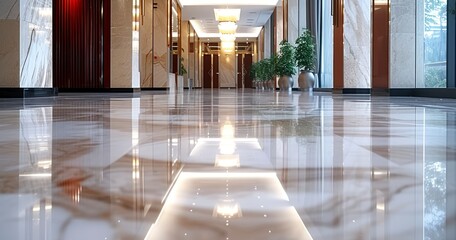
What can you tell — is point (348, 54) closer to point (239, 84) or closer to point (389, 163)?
point (389, 163)

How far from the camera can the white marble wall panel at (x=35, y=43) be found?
7.46 m

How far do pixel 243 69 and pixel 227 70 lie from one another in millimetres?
1464

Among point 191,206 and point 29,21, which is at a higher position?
point 29,21

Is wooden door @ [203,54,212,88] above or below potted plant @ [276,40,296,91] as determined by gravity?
above

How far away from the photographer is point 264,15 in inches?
1166

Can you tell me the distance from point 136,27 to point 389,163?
13238 millimetres

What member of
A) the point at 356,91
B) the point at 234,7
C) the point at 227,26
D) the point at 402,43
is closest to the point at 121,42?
the point at 356,91

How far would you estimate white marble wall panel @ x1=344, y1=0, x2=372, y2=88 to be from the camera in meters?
11.7

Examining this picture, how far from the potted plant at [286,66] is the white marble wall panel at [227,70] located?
29.9 metres

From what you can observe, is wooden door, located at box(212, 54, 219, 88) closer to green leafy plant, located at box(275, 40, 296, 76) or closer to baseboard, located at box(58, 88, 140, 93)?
green leafy plant, located at box(275, 40, 296, 76)

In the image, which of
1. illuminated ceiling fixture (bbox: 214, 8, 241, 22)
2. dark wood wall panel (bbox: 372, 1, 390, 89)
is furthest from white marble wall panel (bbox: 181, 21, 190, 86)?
dark wood wall panel (bbox: 372, 1, 390, 89)

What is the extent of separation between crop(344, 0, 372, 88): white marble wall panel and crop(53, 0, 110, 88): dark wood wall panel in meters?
5.80

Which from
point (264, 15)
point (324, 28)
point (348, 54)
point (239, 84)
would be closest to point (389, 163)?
point (348, 54)

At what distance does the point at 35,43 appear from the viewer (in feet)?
25.7
